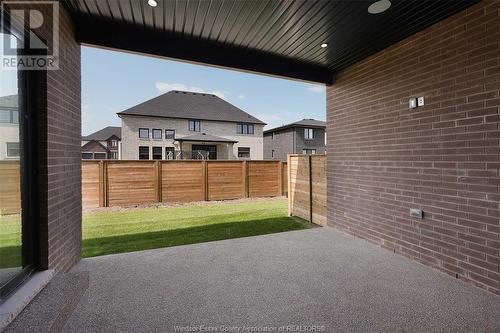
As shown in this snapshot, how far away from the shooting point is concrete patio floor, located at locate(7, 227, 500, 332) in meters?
2.03

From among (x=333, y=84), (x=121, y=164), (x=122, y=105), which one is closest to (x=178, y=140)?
(x=122, y=105)

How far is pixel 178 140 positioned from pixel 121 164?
1041cm

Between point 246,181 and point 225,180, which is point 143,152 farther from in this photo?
point 246,181

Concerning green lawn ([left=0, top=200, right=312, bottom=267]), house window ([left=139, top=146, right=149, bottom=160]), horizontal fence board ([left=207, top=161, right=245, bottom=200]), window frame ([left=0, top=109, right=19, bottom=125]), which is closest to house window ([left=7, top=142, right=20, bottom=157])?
window frame ([left=0, top=109, right=19, bottom=125])

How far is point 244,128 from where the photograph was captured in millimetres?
21891

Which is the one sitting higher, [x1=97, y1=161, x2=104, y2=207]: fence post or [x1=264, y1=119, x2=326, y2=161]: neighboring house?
[x1=264, y1=119, x2=326, y2=161]: neighboring house

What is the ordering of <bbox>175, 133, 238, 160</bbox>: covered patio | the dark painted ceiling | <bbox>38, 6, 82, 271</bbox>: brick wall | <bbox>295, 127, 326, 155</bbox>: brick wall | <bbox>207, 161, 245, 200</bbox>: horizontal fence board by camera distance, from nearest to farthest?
<bbox>38, 6, 82, 271</bbox>: brick wall, the dark painted ceiling, <bbox>207, 161, 245, 200</bbox>: horizontal fence board, <bbox>175, 133, 238, 160</bbox>: covered patio, <bbox>295, 127, 326, 155</bbox>: brick wall

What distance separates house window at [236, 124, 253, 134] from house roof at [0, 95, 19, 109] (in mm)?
19512

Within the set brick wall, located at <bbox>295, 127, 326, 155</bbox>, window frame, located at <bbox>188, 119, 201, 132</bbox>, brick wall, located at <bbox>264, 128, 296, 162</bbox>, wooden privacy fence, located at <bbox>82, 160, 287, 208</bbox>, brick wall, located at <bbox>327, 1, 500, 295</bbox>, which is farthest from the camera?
brick wall, located at <bbox>264, 128, 296, 162</bbox>

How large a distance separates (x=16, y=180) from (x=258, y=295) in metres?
2.49

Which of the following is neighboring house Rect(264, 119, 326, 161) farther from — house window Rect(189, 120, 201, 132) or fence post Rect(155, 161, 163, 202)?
fence post Rect(155, 161, 163, 202)

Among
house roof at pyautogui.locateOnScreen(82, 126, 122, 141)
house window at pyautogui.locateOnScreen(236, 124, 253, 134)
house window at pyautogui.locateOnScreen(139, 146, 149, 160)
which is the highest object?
house roof at pyautogui.locateOnScreen(82, 126, 122, 141)

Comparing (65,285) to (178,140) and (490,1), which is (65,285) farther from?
(178,140)

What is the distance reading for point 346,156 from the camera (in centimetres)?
458
